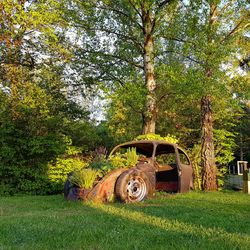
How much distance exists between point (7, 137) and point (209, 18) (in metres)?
8.92

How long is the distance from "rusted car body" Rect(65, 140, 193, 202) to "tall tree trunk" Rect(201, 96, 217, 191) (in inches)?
80.8

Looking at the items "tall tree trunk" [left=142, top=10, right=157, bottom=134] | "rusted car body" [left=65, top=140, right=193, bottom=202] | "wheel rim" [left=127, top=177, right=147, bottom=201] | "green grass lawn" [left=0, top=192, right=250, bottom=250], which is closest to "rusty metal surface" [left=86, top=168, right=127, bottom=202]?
"rusted car body" [left=65, top=140, right=193, bottom=202]

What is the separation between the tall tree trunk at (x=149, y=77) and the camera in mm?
14117

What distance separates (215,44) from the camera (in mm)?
13211

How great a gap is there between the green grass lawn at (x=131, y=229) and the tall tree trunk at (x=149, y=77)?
675 centimetres

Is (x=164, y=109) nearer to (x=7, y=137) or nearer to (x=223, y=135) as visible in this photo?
(x=223, y=135)

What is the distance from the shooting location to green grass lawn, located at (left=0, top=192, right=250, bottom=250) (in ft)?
14.5

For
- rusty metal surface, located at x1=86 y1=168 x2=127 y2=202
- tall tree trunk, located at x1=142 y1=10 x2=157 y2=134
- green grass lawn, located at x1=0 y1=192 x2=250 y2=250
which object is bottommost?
green grass lawn, located at x1=0 y1=192 x2=250 y2=250

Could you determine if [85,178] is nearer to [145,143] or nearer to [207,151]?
[145,143]

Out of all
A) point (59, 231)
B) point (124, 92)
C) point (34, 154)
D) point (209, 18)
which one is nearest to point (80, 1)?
point (124, 92)

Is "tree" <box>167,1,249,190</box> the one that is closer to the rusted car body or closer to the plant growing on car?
the rusted car body

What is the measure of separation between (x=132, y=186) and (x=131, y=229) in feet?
13.6

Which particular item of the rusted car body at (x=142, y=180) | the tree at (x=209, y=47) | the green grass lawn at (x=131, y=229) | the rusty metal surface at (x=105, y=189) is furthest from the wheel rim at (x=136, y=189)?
the tree at (x=209, y=47)

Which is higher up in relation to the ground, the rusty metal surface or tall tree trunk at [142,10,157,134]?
tall tree trunk at [142,10,157,134]
